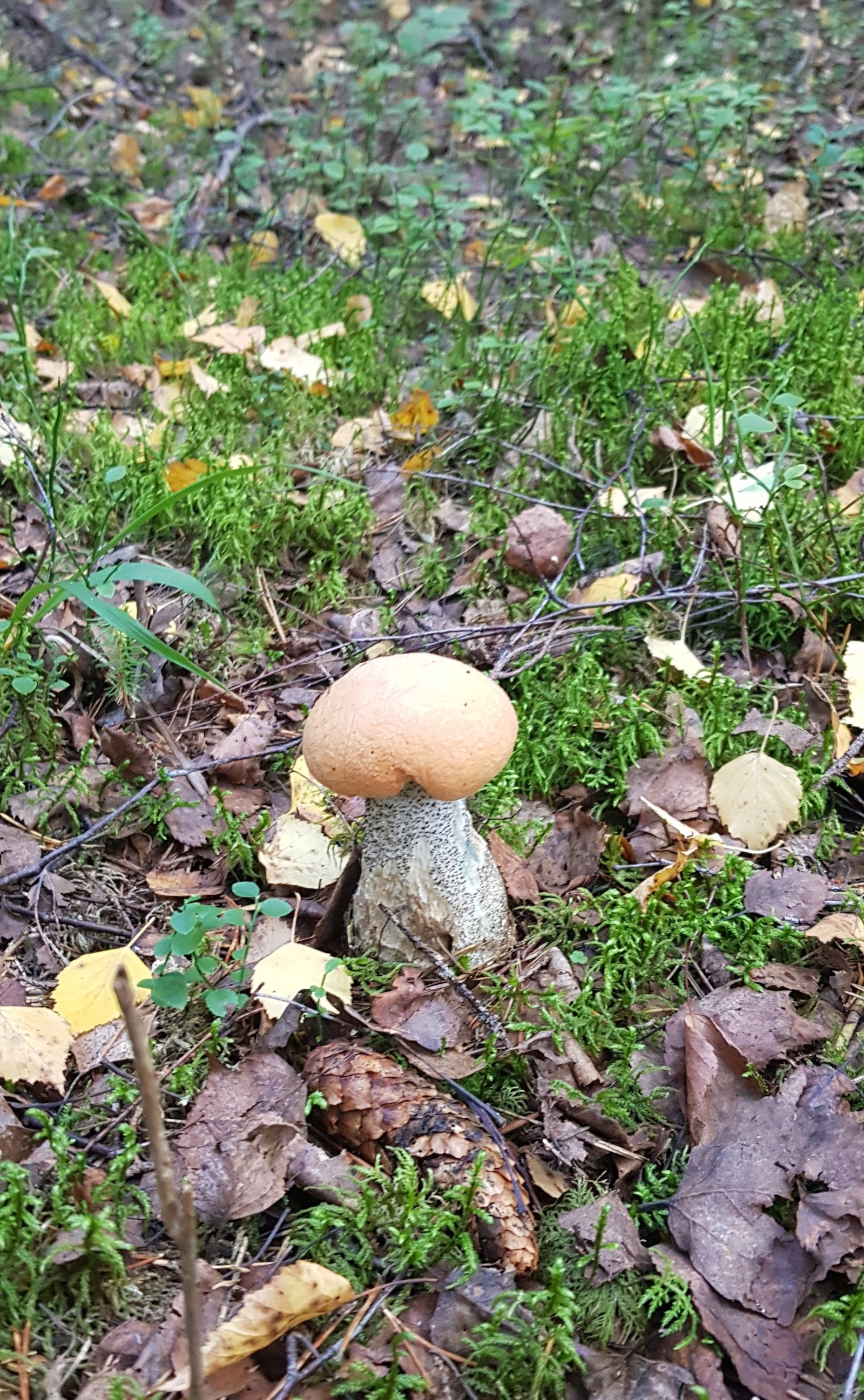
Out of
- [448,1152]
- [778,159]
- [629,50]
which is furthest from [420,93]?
[448,1152]

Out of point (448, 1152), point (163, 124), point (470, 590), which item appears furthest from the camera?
point (163, 124)

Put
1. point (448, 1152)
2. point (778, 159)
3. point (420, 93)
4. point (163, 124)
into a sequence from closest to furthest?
point (448, 1152) → point (778, 159) → point (163, 124) → point (420, 93)

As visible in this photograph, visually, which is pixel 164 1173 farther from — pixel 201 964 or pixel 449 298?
pixel 449 298

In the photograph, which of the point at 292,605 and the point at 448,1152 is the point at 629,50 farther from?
the point at 448,1152

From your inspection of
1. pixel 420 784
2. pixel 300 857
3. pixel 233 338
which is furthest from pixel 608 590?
pixel 233 338

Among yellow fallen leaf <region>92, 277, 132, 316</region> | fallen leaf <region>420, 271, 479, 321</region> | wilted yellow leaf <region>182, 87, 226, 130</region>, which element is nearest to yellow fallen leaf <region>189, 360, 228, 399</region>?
yellow fallen leaf <region>92, 277, 132, 316</region>

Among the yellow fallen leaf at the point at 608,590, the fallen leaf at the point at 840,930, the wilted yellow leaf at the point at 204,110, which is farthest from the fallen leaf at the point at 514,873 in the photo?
the wilted yellow leaf at the point at 204,110

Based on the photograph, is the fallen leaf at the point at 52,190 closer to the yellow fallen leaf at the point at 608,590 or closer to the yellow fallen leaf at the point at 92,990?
the yellow fallen leaf at the point at 608,590
